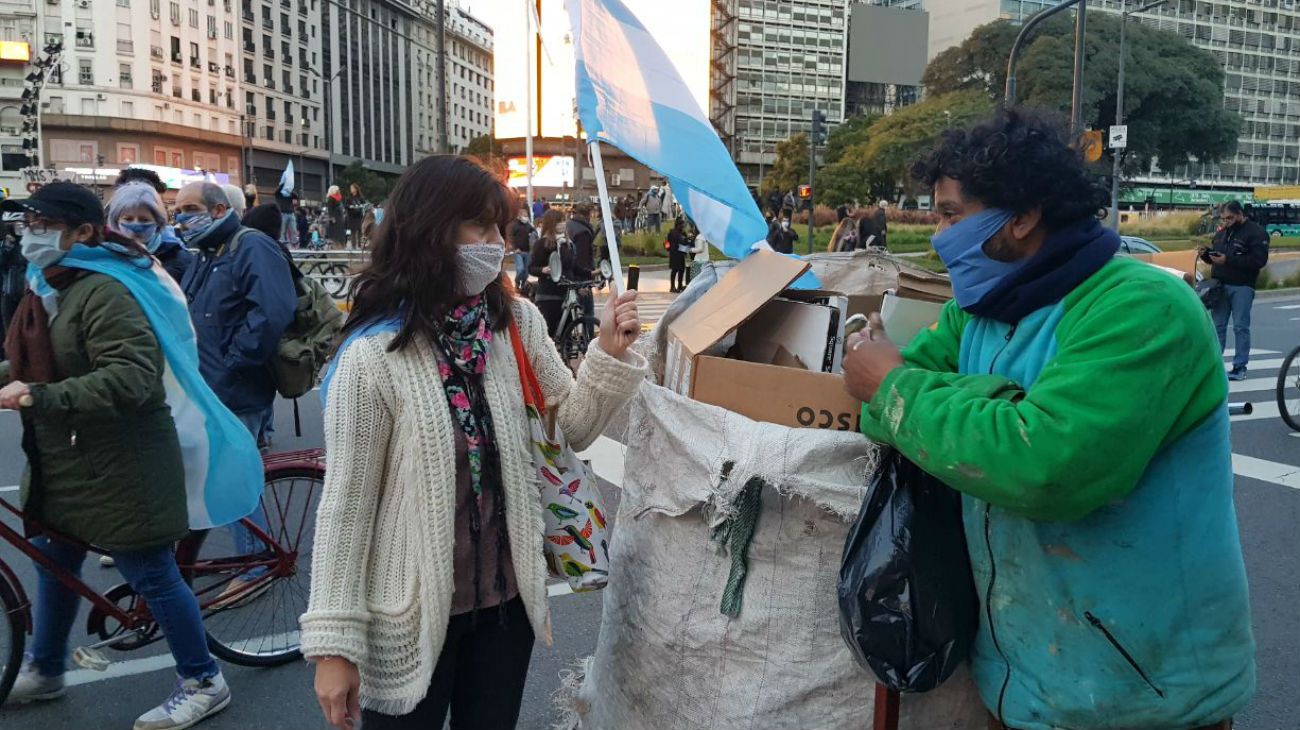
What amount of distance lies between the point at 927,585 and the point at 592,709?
3.82 feet

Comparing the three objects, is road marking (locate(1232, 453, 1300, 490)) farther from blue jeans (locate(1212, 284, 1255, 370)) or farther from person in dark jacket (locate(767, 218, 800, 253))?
person in dark jacket (locate(767, 218, 800, 253))

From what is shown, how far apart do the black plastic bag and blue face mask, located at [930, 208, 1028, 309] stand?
34cm

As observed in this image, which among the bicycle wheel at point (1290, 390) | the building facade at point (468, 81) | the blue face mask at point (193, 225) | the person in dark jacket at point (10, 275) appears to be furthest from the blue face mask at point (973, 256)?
the building facade at point (468, 81)

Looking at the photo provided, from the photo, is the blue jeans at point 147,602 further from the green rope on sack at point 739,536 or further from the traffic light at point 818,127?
the traffic light at point 818,127

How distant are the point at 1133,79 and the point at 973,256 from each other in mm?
64016

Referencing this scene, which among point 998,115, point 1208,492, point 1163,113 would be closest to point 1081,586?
point 1208,492

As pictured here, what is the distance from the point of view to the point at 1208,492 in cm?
163

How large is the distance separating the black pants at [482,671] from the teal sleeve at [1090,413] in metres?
1.07

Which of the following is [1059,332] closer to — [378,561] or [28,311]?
[378,561]

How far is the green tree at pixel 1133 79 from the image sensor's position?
181 feet

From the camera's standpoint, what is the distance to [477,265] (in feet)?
7.09

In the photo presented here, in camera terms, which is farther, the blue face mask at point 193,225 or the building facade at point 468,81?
the building facade at point 468,81

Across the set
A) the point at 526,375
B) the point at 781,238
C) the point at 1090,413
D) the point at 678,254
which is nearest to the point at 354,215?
the point at 678,254

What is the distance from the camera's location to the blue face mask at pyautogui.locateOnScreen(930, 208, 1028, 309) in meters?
1.73
